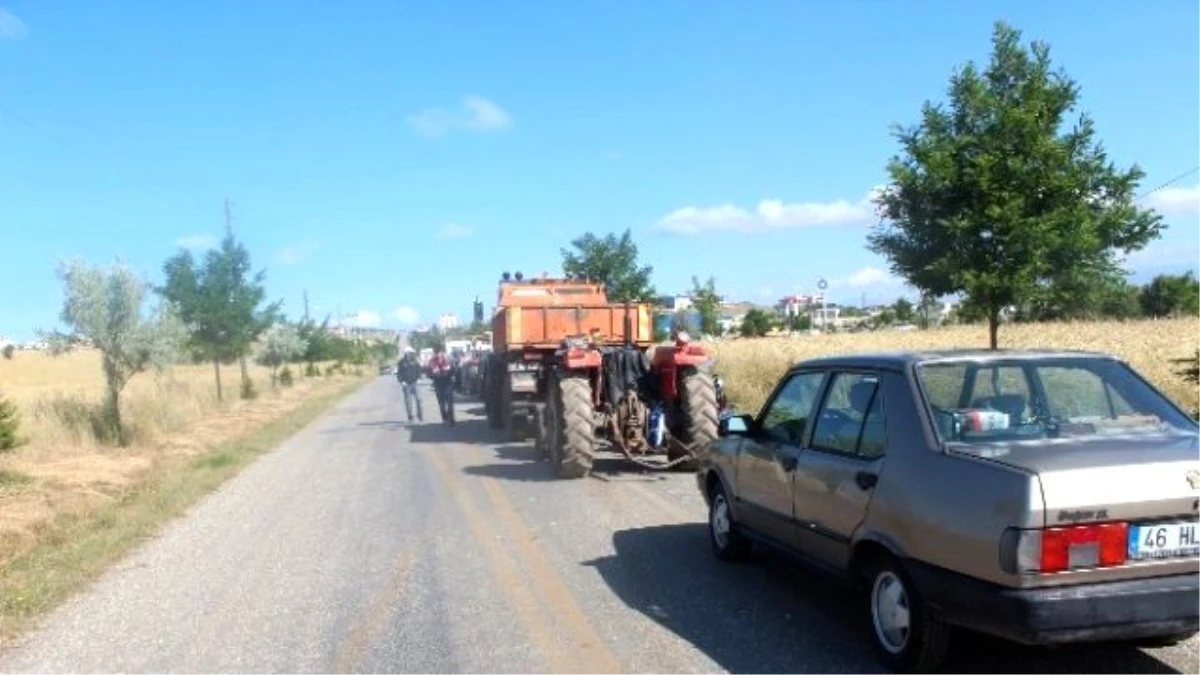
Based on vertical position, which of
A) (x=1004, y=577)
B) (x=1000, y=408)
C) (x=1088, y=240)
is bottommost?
(x=1004, y=577)

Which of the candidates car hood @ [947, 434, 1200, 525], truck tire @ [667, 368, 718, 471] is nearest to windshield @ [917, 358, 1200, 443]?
car hood @ [947, 434, 1200, 525]

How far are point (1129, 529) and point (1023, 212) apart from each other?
39.3 feet

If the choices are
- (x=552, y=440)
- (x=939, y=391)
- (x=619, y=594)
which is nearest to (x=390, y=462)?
(x=552, y=440)

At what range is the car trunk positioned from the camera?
421 centimetres

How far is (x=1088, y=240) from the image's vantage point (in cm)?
1473

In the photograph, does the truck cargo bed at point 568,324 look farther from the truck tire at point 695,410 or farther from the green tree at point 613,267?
the green tree at point 613,267

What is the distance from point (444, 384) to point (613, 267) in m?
13.1

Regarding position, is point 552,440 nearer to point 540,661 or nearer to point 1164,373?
point 540,661

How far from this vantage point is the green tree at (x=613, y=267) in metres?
34.1

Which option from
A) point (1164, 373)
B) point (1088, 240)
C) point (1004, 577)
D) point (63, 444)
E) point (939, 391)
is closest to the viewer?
point (1004, 577)

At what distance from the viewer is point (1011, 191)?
15.1 metres

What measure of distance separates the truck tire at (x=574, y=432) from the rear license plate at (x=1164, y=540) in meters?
8.35

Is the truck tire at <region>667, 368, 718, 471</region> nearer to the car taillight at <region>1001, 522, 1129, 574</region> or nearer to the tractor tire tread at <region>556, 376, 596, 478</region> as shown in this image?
the tractor tire tread at <region>556, 376, 596, 478</region>

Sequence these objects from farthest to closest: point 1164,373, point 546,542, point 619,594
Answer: point 1164,373
point 546,542
point 619,594
